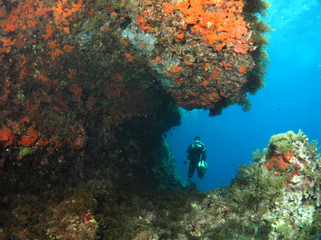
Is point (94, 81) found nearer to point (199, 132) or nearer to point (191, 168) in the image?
point (191, 168)

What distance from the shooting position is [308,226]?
14.5 ft

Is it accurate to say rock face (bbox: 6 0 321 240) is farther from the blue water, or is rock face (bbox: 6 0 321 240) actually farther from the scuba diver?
the scuba diver

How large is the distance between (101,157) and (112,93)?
2.06m

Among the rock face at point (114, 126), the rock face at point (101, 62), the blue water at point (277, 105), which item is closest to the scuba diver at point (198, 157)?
the blue water at point (277, 105)

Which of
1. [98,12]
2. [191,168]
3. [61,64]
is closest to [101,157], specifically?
[61,64]

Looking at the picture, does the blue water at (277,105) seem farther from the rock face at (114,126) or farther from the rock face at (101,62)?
the rock face at (101,62)

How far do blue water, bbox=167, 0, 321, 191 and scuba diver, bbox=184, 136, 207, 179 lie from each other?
2.94 ft

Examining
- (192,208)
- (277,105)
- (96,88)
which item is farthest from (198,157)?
(277,105)

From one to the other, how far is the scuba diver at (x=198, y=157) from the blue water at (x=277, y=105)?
896mm

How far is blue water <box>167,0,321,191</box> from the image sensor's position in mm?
27328

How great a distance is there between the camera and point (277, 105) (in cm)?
10038

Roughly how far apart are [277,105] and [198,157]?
110 metres

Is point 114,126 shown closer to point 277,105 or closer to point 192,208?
point 192,208

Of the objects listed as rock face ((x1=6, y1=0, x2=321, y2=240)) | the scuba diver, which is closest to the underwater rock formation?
rock face ((x1=6, y1=0, x2=321, y2=240))
